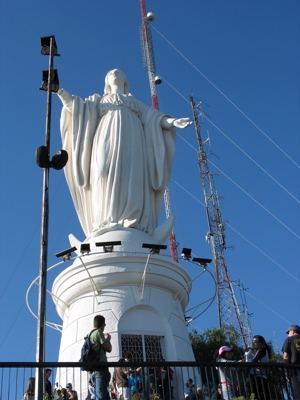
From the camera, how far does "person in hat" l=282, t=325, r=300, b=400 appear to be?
29.6ft

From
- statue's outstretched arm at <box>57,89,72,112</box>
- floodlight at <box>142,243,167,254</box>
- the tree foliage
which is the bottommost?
floodlight at <box>142,243,167,254</box>

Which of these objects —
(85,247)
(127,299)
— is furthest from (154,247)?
(85,247)

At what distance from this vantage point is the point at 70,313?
45.6 ft

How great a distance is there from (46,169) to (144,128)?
686cm

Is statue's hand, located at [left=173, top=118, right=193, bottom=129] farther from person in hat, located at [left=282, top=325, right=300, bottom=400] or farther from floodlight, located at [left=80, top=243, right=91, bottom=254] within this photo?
person in hat, located at [left=282, top=325, right=300, bottom=400]

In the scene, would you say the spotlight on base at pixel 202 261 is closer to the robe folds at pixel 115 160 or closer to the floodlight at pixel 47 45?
the robe folds at pixel 115 160

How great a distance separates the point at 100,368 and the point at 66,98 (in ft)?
32.9

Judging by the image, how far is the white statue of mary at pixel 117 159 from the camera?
15.2 metres

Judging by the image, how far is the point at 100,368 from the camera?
27.3ft

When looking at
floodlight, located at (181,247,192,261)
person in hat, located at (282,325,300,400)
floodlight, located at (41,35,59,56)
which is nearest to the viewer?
person in hat, located at (282,325,300,400)

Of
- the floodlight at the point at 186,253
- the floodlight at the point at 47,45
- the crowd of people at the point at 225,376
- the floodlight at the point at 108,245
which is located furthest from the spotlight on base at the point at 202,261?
the floodlight at the point at 47,45

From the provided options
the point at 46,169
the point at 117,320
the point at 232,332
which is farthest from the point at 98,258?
the point at 232,332

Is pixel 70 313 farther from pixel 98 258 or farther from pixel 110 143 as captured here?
pixel 110 143

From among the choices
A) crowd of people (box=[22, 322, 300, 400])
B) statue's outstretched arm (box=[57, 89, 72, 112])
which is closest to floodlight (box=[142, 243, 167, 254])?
crowd of people (box=[22, 322, 300, 400])
